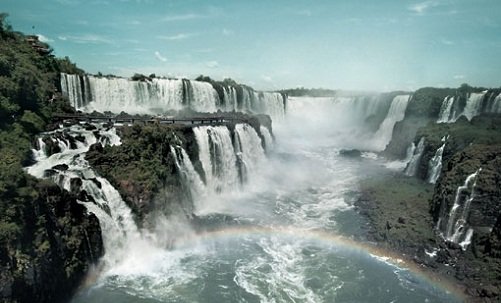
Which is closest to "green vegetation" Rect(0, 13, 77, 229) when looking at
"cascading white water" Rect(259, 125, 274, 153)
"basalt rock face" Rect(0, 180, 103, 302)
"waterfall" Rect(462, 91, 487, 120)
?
"basalt rock face" Rect(0, 180, 103, 302)

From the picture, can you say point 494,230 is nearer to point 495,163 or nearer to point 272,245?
point 495,163

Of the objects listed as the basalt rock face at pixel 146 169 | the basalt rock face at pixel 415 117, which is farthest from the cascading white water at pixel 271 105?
the basalt rock face at pixel 146 169

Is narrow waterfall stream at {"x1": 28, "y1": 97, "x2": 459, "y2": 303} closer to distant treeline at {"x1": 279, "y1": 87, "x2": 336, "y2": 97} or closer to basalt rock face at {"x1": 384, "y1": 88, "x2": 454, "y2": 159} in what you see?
basalt rock face at {"x1": 384, "y1": 88, "x2": 454, "y2": 159}

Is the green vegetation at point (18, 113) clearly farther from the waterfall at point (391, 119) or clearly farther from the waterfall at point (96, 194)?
the waterfall at point (391, 119)

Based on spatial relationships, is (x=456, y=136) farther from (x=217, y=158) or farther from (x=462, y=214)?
(x=217, y=158)

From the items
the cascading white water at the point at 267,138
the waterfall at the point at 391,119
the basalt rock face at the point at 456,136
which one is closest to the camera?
the basalt rock face at the point at 456,136
